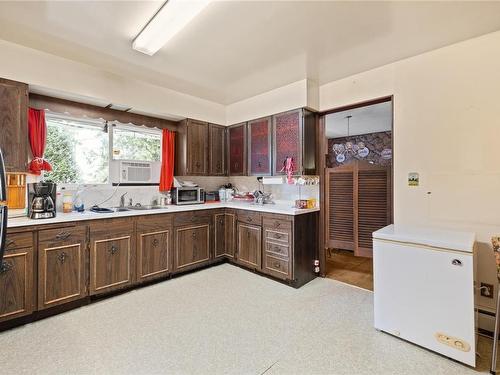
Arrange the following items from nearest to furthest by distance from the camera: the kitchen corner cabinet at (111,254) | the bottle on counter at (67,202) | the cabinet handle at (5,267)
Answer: the cabinet handle at (5,267) < the kitchen corner cabinet at (111,254) < the bottle on counter at (67,202)

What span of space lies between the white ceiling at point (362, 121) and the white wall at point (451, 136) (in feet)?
4.89

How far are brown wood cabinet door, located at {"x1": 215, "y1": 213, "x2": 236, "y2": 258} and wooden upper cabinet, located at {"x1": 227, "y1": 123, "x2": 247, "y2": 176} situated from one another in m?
0.75

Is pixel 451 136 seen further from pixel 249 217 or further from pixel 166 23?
pixel 166 23

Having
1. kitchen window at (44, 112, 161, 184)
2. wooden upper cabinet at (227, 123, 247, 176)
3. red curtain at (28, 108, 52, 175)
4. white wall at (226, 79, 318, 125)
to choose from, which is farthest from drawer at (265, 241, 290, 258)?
red curtain at (28, 108, 52, 175)

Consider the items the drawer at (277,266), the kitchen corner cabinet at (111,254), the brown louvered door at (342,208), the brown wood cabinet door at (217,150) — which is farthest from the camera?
the brown louvered door at (342,208)

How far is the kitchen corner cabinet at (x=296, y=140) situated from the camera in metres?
3.22

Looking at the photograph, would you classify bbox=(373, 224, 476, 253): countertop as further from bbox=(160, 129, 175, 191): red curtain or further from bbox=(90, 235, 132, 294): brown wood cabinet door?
bbox=(160, 129, 175, 191): red curtain

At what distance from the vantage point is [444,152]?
240cm

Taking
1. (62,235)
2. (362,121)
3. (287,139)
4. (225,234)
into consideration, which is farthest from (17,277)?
(362,121)

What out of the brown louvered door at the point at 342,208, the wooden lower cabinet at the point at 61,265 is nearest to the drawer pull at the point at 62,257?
the wooden lower cabinet at the point at 61,265

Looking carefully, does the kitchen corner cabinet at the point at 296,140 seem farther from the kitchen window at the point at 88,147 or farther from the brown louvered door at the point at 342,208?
the kitchen window at the point at 88,147

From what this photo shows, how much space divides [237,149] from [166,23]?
90.5 inches

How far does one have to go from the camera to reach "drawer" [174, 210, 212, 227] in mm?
3320

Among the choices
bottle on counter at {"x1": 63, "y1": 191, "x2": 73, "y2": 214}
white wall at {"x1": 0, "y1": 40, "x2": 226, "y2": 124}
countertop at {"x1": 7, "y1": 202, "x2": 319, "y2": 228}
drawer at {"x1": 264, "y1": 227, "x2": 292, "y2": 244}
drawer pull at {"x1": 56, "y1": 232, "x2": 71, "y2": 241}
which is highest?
→ white wall at {"x1": 0, "y1": 40, "x2": 226, "y2": 124}
